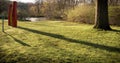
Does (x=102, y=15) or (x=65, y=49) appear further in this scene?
(x=102, y=15)

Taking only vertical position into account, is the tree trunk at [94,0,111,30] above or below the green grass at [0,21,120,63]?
above

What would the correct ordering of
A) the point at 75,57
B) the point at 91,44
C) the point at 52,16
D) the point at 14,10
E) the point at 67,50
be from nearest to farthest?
1. the point at 75,57
2. the point at 67,50
3. the point at 91,44
4. the point at 14,10
5. the point at 52,16

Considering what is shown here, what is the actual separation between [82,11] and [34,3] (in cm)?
3465

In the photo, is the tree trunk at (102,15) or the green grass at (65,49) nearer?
the green grass at (65,49)

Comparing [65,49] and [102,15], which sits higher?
[102,15]

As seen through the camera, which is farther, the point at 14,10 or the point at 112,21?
the point at 112,21

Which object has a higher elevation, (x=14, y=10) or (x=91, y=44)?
(x=14, y=10)

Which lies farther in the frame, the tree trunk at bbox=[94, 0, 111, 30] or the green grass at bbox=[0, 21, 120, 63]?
the tree trunk at bbox=[94, 0, 111, 30]

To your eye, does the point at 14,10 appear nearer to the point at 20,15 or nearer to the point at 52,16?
the point at 52,16

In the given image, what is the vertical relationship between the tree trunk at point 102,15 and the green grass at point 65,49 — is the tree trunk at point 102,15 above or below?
→ above

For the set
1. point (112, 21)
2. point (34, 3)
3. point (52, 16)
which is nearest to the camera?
point (112, 21)

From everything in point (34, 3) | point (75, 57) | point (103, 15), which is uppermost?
point (34, 3)

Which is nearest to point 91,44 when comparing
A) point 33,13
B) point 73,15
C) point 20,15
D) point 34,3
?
point 73,15

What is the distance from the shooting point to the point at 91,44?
8.98m
